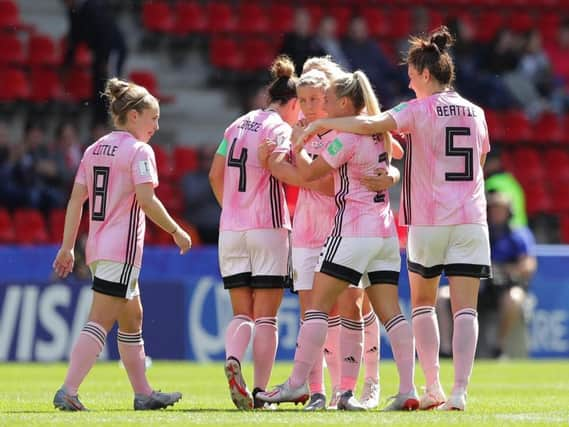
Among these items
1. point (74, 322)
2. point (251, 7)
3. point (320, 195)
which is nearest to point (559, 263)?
point (74, 322)

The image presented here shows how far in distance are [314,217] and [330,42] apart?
37.2 ft

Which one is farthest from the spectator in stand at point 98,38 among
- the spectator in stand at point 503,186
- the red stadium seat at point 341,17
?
the spectator in stand at point 503,186

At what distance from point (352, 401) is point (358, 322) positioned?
0.51 meters

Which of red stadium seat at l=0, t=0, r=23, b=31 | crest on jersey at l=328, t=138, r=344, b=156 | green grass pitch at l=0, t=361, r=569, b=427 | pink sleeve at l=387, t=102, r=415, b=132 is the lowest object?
green grass pitch at l=0, t=361, r=569, b=427

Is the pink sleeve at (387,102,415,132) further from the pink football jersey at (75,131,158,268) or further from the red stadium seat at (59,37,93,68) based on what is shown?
the red stadium seat at (59,37,93,68)

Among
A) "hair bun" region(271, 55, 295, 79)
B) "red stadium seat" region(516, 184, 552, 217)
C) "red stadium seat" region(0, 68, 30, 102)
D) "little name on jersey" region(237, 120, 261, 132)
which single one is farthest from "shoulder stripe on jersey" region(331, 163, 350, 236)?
"red stadium seat" region(516, 184, 552, 217)

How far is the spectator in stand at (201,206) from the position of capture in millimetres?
17484

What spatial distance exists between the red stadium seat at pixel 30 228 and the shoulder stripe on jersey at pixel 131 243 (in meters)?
8.37

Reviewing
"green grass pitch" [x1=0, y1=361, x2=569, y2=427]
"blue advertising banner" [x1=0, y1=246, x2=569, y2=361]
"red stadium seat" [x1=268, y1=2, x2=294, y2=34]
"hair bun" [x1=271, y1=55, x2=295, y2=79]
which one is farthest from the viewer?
"red stadium seat" [x1=268, y1=2, x2=294, y2=34]

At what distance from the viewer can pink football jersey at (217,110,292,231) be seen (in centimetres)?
852

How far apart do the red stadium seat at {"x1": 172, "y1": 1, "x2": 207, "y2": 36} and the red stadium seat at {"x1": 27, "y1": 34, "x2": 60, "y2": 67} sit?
1.98 m

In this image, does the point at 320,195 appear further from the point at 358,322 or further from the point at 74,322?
the point at 74,322

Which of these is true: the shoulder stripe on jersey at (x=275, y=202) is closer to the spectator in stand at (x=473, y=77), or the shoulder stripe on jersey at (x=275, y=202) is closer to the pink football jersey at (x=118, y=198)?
the pink football jersey at (x=118, y=198)

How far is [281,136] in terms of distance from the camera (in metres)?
8.52
